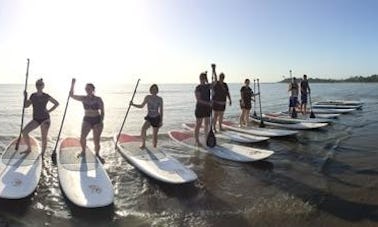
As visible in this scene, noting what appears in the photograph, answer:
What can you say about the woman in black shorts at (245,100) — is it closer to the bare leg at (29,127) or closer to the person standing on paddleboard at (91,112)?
the person standing on paddleboard at (91,112)

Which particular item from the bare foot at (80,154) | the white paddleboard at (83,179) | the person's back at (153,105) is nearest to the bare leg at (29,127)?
the white paddleboard at (83,179)

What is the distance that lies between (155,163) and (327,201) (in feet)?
12.9

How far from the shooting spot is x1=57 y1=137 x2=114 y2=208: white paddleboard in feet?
22.1

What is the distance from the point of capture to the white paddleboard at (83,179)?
6730 millimetres

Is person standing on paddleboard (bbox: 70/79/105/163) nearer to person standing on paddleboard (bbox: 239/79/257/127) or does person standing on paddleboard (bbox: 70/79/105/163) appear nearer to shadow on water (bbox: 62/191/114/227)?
shadow on water (bbox: 62/191/114/227)

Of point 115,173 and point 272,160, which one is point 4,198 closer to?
point 115,173

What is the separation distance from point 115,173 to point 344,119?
15.3 meters

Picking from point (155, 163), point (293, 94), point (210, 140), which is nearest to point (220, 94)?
point (210, 140)

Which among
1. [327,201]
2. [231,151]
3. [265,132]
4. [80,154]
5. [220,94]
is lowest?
[327,201]

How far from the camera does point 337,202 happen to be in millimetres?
A: 7227

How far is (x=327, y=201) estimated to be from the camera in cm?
729

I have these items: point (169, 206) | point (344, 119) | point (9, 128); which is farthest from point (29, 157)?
point (344, 119)

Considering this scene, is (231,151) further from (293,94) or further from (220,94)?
(293,94)

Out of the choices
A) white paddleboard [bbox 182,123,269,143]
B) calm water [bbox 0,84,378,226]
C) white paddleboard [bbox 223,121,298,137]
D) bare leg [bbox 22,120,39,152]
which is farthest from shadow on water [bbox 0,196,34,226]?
white paddleboard [bbox 223,121,298,137]
